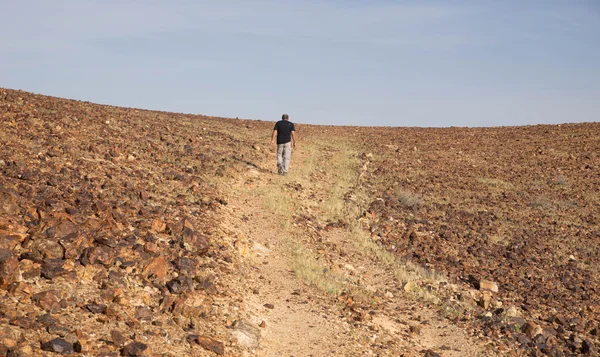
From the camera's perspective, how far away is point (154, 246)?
28.3 ft

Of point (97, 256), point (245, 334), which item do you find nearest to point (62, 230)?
point (97, 256)

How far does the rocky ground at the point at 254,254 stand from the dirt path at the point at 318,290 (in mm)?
44

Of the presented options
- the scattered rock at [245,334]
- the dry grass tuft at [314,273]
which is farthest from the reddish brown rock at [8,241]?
the dry grass tuft at [314,273]

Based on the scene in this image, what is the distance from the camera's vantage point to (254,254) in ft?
34.9

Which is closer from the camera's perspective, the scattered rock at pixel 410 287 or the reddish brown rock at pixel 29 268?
the reddish brown rock at pixel 29 268

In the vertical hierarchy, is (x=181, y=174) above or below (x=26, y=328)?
above

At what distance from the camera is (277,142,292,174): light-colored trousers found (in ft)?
57.5

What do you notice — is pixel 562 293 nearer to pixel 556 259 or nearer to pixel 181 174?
pixel 556 259

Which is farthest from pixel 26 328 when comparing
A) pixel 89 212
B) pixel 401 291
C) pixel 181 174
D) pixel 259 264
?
pixel 181 174

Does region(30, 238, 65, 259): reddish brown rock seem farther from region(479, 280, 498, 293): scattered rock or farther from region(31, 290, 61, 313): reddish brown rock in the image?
region(479, 280, 498, 293): scattered rock

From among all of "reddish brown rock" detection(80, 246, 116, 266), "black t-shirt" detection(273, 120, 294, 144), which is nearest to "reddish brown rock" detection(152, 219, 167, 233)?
"reddish brown rock" detection(80, 246, 116, 266)

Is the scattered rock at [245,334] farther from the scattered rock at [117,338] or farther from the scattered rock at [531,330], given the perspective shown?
the scattered rock at [531,330]

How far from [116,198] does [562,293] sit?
10.2 metres

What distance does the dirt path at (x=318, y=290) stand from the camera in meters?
7.93
